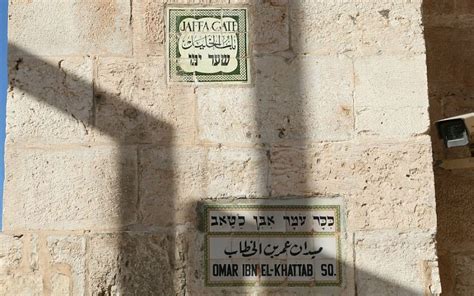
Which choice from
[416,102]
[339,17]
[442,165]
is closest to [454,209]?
[442,165]

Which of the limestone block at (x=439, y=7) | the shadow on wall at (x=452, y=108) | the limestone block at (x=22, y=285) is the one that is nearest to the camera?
the limestone block at (x=22, y=285)

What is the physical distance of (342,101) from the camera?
10.4ft

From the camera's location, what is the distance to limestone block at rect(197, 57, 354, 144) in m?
3.14

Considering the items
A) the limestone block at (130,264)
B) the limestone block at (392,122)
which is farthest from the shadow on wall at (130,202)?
the limestone block at (392,122)

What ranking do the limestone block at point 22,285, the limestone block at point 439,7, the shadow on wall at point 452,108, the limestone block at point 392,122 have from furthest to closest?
the limestone block at point 439,7 → the shadow on wall at point 452,108 → the limestone block at point 392,122 → the limestone block at point 22,285

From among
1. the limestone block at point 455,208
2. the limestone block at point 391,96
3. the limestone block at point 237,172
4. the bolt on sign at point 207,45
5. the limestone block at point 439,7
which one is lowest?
the limestone block at point 455,208

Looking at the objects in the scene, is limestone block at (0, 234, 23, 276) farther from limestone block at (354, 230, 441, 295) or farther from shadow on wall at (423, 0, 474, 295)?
shadow on wall at (423, 0, 474, 295)

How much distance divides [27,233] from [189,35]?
988 millimetres

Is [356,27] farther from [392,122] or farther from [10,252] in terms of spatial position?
[10,252]

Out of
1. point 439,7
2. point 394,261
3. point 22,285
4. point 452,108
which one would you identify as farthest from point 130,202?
point 439,7

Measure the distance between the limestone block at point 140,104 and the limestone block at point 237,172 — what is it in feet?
0.46

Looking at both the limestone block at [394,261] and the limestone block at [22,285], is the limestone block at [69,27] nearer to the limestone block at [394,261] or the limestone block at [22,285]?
the limestone block at [22,285]

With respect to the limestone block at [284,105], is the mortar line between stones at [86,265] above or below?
below

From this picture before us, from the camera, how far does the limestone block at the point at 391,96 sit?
3160 mm
